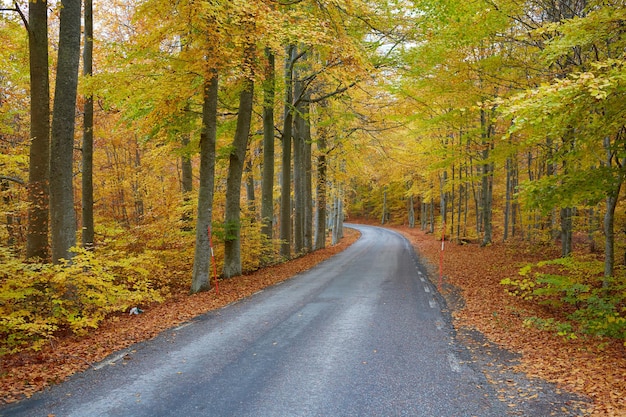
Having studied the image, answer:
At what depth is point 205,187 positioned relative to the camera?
11.0 m

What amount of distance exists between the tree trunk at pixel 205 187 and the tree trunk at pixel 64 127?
12.5 feet

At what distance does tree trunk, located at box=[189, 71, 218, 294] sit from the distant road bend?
308cm

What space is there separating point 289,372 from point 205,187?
279 inches

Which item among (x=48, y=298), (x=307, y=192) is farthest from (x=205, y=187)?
(x=307, y=192)

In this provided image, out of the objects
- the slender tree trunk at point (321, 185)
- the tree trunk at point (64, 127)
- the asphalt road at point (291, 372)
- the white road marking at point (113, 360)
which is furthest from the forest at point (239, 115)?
the slender tree trunk at point (321, 185)

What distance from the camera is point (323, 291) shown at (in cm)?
1069

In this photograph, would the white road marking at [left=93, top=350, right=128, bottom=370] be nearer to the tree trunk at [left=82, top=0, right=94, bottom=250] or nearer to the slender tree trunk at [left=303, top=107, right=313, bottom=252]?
the tree trunk at [left=82, top=0, right=94, bottom=250]

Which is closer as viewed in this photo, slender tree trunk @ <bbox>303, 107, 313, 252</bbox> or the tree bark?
the tree bark

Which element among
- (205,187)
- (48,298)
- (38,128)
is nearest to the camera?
(48,298)

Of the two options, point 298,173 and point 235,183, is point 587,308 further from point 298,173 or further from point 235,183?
point 298,173

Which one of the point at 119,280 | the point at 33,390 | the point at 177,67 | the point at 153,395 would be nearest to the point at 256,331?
the point at 153,395

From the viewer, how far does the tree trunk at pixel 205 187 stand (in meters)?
11.0

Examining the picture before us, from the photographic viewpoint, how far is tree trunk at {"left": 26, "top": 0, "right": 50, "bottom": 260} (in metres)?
8.50

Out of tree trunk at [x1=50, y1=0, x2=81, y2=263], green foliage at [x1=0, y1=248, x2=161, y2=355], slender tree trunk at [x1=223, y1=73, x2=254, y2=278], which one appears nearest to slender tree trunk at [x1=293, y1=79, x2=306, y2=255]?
slender tree trunk at [x1=223, y1=73, x2=254, y2=278]
